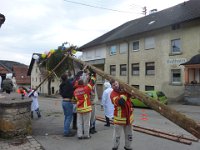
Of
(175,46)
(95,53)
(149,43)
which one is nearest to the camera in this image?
(175,46)

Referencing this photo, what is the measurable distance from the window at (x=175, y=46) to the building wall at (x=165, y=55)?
28 centimetres

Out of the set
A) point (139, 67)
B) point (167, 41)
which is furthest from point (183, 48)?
point (139, 67)

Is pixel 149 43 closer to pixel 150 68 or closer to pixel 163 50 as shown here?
pixel 163 50

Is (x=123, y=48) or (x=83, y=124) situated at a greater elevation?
(x=123, y=48)

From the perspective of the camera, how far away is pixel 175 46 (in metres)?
25.0

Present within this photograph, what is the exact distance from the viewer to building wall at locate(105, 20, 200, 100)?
76.2 feet

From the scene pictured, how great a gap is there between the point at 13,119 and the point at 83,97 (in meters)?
2.14

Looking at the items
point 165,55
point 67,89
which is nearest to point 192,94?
point 165,55

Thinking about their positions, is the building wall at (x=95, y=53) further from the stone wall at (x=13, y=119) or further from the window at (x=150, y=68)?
the stone wall at (x=13, y=119)

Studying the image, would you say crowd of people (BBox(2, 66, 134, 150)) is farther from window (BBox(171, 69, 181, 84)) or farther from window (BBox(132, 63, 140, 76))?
window (BBox(132, 63, 140, 76))

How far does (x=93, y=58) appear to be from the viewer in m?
39.8

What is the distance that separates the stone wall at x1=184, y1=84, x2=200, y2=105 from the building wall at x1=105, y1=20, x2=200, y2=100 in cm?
166

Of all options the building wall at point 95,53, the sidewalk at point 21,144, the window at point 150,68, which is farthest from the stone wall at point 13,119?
the building wall at point 95,53

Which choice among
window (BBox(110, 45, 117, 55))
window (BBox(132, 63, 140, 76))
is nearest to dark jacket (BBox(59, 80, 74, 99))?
window (BBox(132, 63, 140, 76))
